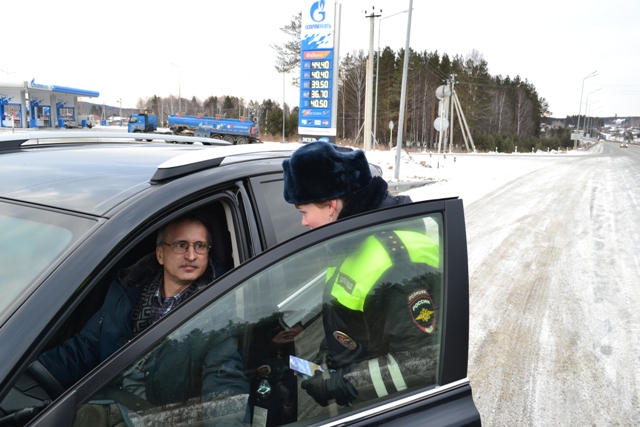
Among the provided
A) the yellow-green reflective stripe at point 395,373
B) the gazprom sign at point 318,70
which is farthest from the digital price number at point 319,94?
the yellow-green reflective stripe at point 395,373

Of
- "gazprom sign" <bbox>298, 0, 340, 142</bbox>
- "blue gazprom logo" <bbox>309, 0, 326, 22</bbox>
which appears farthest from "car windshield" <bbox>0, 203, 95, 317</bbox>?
"blue gazprom logo" <bbox>309, 0, 326, 22</bbox>

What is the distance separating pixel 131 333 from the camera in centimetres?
216

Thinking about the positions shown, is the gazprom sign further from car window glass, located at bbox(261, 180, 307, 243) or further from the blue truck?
the blue truck

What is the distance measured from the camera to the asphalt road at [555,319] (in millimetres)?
3438

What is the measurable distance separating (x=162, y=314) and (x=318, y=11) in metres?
16.3

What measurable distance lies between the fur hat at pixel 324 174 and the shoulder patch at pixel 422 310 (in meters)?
0.51

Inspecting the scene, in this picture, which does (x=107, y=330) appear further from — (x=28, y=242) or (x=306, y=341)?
(x=306, y=341)

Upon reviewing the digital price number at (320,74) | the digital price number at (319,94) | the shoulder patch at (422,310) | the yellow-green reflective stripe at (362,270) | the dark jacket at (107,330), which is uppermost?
the digital price number at (320,74)

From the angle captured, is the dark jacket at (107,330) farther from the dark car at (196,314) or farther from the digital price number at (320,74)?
the digital price number at (320,74)

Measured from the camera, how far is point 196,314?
134cm

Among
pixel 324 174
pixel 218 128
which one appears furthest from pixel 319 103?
pixel 218 128

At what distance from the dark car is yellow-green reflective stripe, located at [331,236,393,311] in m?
0.06

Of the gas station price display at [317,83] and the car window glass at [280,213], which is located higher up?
the gas station price display at [317,83]

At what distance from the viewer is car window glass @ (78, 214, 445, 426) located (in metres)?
1.34
